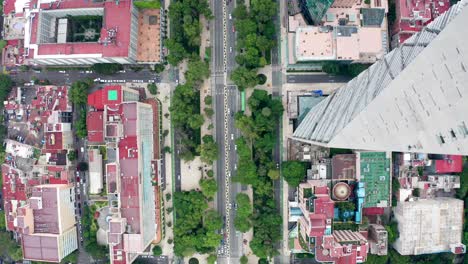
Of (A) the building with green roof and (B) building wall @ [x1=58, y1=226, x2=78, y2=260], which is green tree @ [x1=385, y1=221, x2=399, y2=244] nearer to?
(A) the building with green roof

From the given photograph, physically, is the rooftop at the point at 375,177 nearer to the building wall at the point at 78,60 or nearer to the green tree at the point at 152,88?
the green tree at the point at 152,88

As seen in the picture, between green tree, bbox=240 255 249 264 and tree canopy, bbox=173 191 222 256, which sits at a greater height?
tree canopy, bbox=173 191 222 256

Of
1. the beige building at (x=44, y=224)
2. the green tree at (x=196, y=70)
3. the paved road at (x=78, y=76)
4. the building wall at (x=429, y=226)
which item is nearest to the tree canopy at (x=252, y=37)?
the green tree at (x=196, y=70)

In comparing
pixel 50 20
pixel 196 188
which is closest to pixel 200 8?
pixel 50 20

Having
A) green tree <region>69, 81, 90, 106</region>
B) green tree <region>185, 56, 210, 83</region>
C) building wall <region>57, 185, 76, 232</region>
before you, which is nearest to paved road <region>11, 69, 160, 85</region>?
green tree <region>69, 81, 90, 106</region>

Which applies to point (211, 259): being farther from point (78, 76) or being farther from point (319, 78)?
point (78, 76)

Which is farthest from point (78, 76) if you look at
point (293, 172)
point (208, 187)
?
point (293, 172)
